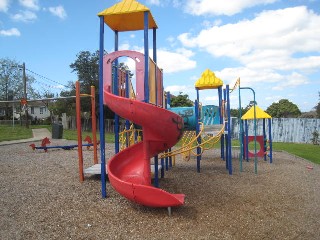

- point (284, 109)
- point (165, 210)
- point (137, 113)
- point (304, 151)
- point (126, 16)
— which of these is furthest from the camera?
point (284, 109)

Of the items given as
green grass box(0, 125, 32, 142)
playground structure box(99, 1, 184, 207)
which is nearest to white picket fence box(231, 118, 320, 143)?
green grass box(0, 125, 32, 142)

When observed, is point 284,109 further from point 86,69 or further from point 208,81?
point 208,81

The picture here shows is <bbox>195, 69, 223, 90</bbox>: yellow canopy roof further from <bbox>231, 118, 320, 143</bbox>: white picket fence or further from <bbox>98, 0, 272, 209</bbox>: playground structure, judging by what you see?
<bbox>231, 118, 320, 143</bbox>: white picket fence

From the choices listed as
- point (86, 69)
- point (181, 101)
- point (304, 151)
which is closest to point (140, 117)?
point (304, 151)

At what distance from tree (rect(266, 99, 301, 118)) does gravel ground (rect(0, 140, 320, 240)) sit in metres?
48.9

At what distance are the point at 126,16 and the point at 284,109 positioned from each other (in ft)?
175

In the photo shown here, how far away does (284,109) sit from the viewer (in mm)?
54844

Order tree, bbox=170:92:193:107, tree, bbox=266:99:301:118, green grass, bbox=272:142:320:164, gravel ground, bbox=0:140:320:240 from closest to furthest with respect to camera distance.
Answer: gravel ground, bbox=0:140:320:240, green grass, bbox=272:142:320:164, tree, bbox=170:92:193:107, tree, bbox=266:99:301:118

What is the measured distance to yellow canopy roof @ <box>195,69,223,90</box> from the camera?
11516mm

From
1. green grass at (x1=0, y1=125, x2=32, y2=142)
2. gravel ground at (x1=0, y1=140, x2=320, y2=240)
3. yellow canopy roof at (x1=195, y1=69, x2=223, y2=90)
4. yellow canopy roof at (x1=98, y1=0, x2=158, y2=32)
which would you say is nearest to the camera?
gravel ground at (x1=0, y1=140, x2=320, y2=240)

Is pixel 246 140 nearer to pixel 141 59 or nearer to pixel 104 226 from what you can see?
pixel 141 59

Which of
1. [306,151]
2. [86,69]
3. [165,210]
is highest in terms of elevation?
[86,69]

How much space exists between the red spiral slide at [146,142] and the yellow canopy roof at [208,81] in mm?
6313

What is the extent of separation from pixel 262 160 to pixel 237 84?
459cm
